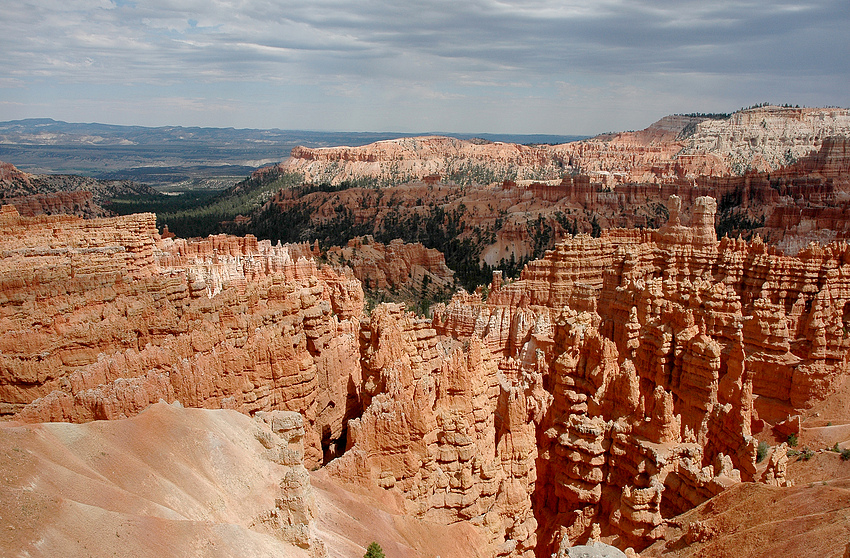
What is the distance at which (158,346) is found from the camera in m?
14.3

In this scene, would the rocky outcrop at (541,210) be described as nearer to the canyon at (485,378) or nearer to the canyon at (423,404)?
the canyon at (423,404)

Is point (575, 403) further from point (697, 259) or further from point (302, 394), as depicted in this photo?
point (697, 259)

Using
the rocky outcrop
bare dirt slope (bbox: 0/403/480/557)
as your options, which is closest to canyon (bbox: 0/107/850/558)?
bare dirt slope (bbox: 0/403/480/557)

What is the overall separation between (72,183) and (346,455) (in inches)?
4404

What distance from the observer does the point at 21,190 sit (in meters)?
84.1

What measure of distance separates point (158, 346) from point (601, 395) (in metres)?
10.0

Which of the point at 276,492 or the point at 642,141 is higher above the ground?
the point at 642,141

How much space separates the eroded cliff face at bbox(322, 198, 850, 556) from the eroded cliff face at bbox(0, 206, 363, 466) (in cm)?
157

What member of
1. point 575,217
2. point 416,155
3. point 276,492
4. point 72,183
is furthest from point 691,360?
point 416,155

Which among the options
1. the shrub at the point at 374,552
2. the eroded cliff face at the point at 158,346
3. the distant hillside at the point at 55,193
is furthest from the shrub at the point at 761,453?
the distant hillside at the point at 55,193

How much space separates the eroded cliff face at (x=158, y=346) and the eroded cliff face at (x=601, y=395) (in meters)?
1.57

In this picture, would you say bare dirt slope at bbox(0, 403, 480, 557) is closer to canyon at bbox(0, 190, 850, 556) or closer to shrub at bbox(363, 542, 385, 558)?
shrub at bbox(363, 542, 385, 558)

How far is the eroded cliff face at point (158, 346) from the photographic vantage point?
12.5m

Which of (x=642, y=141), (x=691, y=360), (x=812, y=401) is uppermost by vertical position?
(x=642, y=141)
